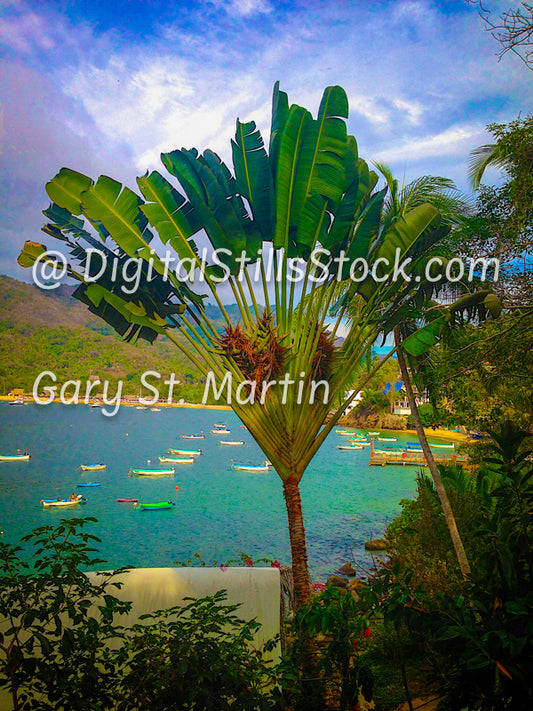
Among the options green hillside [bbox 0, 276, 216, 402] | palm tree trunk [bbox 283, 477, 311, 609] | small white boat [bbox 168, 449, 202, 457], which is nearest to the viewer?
palm tree trunk [bbox 283, 477, 311, 609]

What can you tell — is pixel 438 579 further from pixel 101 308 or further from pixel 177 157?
pixel 177 157

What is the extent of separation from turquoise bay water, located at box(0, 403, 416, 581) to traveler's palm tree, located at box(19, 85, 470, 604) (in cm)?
837

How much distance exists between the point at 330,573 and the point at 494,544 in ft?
35.3

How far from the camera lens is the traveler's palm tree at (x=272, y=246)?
4.38 metres

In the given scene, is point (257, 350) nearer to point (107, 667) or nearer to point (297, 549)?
point (297, 549)

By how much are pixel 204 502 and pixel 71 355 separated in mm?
41556

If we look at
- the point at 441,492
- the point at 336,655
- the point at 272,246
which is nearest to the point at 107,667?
the point at 336,655

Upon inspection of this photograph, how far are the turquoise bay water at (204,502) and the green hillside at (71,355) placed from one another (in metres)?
13.5

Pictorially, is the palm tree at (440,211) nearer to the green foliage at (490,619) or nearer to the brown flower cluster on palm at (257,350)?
the brown flower cluster on palm at (257,350)

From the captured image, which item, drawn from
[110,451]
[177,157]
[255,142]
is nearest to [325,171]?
[255,142]

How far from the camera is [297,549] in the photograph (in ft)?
13.5

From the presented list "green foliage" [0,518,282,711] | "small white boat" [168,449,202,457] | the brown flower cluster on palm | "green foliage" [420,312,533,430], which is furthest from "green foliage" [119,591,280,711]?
"small white boat" [168,449,202,457]

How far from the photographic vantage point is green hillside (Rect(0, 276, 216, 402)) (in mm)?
50281

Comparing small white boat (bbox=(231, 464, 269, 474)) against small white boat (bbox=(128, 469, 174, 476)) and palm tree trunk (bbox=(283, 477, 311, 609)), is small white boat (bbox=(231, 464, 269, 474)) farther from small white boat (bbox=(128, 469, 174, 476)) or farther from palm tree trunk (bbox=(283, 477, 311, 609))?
palm tree trunk (bbox=(283, 477, 311, 609))
